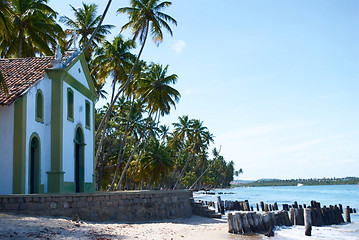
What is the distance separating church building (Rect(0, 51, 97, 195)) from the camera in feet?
58.7

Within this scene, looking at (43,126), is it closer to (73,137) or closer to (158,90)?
(73,137)

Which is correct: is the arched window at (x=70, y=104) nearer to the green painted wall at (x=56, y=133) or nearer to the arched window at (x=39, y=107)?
the green painted wall at (x=56, y=133)

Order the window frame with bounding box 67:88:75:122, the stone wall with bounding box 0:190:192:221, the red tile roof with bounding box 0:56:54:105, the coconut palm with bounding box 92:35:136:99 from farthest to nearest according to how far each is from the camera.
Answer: the coconut palm with bounding box 92:35:136:99, the window frame with bounding box 67:88:75:122, the red tile roof with bounding box 0:56:54:105, the stone wall with bounding box 0:190:192:221

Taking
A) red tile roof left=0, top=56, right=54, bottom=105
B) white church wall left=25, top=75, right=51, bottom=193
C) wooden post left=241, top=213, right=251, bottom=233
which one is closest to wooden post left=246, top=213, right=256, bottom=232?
wooden post left=241, top=213, right=251, bottom=233

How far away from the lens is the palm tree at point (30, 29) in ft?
98.9

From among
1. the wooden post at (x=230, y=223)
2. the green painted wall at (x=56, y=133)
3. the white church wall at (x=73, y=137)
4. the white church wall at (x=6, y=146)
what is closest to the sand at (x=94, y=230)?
the wooden post at (x=230, y=223)

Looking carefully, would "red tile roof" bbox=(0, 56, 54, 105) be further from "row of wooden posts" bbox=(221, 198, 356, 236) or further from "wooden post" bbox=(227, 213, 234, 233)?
"row of wooden posts" bbox=(221, 198, 356, 236)

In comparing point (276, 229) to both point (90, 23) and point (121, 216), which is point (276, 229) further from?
point (90, 23)

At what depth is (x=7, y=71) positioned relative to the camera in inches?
856

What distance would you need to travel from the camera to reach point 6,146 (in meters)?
18.0

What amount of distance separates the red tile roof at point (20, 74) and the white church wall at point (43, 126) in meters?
→ 0.43

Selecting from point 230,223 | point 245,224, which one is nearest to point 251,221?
point 245,224

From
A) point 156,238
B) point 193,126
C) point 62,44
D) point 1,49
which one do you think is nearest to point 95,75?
point 62,44

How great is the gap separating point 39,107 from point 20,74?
2.56 m
